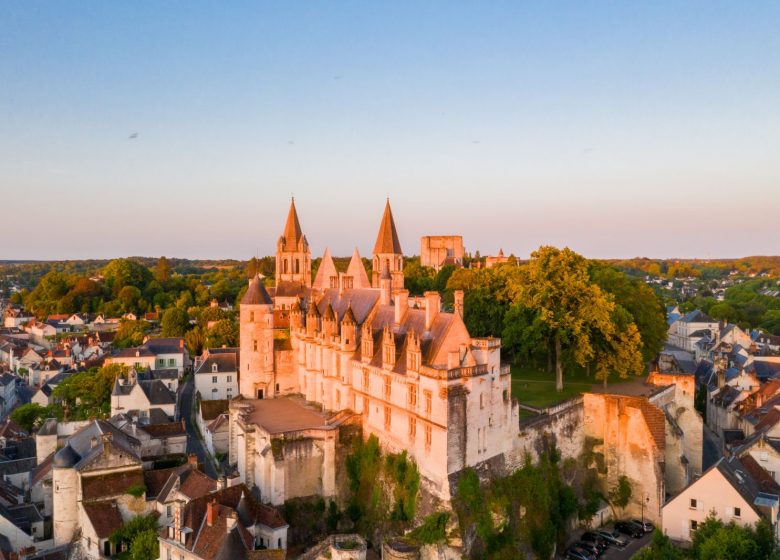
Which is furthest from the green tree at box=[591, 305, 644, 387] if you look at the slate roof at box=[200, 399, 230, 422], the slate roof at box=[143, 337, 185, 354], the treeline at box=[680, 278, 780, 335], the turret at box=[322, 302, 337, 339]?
the treeline at box=[680, 278, 780, 335]

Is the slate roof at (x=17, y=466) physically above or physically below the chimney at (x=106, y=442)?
below

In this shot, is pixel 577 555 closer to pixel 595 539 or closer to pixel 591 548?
pixel 591 548

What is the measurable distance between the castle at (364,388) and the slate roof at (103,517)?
8601mm

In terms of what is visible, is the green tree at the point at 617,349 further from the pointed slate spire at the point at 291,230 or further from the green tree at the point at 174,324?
the green tree at the point at 174,324

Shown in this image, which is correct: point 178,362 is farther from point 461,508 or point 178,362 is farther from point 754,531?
point 754,531

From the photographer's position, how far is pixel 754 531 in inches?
1244

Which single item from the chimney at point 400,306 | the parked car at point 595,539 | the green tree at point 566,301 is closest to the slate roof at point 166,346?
the chimney at point 400,306

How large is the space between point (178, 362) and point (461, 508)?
191 feet

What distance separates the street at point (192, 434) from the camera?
50.2 metres

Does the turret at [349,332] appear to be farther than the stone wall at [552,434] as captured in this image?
Yes

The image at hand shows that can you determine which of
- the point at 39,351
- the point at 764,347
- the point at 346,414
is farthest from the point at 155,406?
the point at 764,347

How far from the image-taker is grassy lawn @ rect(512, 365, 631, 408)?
47.7 m

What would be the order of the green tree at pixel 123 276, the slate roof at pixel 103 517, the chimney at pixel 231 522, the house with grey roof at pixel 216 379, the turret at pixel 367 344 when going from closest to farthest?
1. the chimney at pixel 231 522
2. the slate roof at pixel 103 517
3. the turret at pixel 367 344
4. the house with grey roof at pixel 216 379
5. the green tree at pixel 123 276

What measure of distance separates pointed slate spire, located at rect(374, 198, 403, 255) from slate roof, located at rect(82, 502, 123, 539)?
1229 inches
